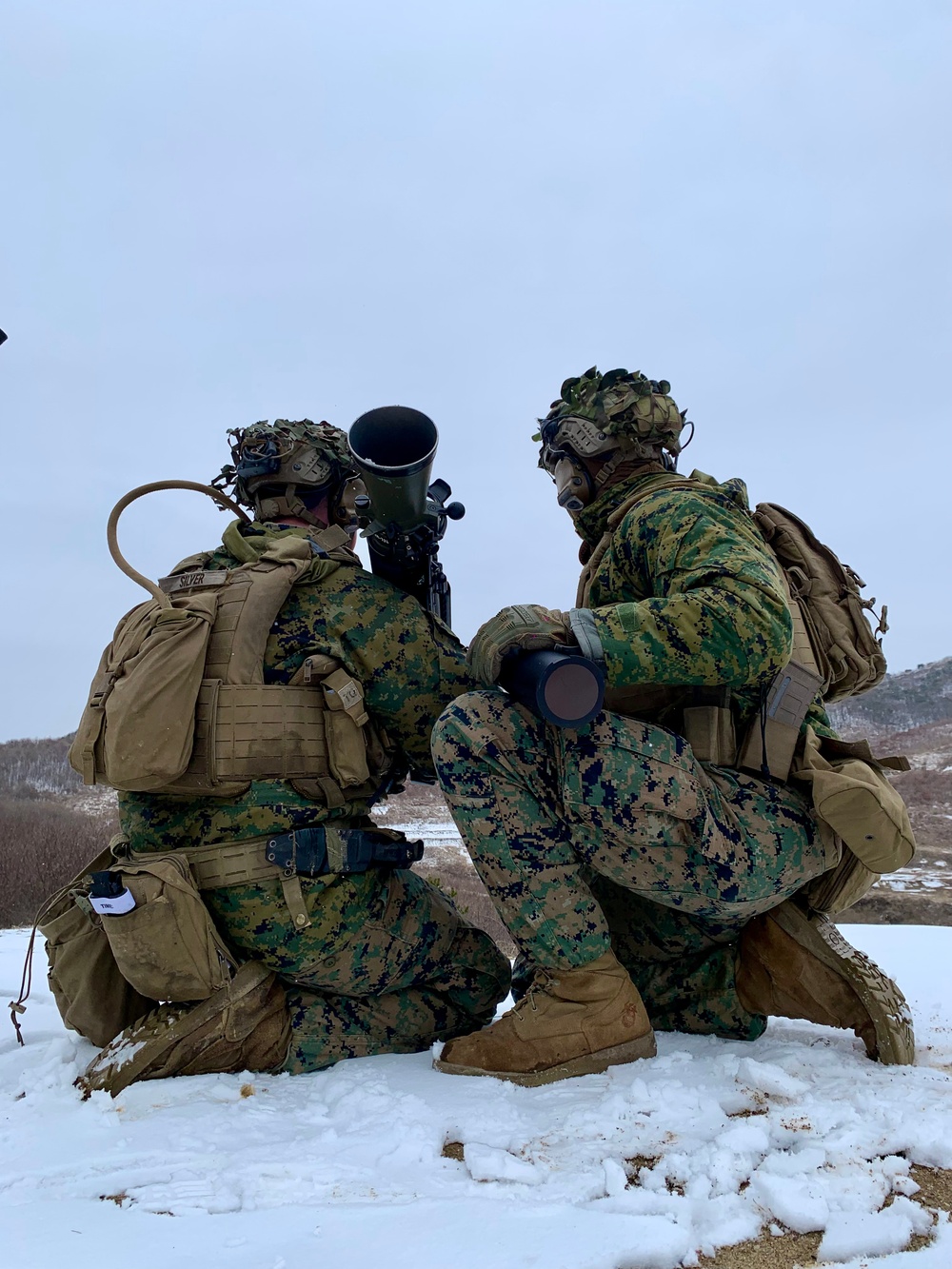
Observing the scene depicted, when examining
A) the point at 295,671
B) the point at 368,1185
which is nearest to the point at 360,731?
the point at 295,671

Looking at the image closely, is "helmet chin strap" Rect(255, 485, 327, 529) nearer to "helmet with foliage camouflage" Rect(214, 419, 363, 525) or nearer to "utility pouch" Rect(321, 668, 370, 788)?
"helmet with foliage camouflage" Rect(214, 419, 363, 525)

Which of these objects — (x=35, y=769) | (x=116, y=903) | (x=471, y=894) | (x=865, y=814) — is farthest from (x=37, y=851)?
(x=35, y=769)

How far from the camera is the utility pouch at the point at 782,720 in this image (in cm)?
280

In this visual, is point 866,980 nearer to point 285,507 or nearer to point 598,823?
point 598,823

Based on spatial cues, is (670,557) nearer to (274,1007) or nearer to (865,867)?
(865,867)

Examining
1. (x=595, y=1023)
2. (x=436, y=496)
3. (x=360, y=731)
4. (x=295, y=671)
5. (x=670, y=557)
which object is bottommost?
(x=595, y=1023)

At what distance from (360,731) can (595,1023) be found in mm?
1177

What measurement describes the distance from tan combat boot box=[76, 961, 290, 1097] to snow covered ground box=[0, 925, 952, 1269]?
0.11 m

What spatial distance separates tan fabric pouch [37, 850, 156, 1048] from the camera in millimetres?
2939

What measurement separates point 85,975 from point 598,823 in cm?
178

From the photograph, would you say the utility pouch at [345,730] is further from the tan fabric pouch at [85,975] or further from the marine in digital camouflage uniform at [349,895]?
the tan fabric pouch at [85,975]

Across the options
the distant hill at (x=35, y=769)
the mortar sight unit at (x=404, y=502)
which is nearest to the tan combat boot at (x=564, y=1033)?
the mortar sight unit at (x=404, y=502)

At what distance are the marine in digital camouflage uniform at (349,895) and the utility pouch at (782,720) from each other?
1.06 m

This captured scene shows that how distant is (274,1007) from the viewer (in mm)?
2889
